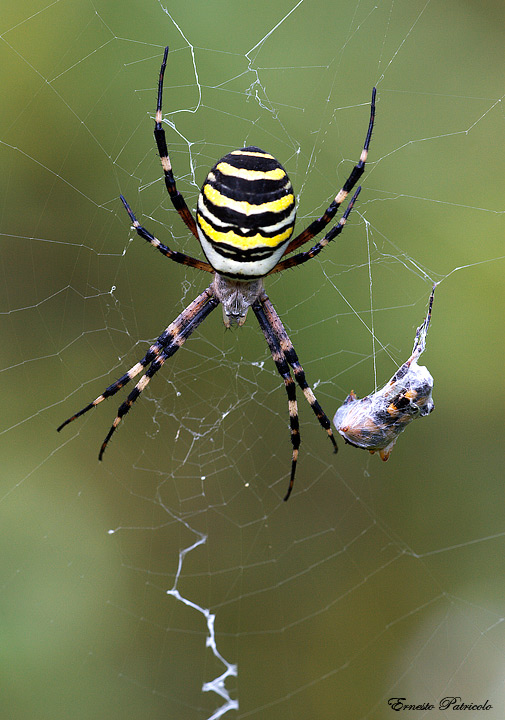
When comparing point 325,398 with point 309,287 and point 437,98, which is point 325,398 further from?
point 437,98

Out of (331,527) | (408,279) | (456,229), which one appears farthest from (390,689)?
(456,229)

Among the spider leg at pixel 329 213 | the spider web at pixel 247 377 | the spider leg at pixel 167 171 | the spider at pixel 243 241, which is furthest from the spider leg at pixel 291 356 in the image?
the spider leg at pixel 167 171

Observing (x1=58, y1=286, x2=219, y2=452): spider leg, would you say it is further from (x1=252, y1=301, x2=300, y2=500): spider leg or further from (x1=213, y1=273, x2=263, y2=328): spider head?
(x1=252, y1=301, x2=300, y2=500): spider leg

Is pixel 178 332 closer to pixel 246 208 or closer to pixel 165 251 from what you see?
pixel 165 251

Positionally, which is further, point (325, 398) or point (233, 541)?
point (233, 541)

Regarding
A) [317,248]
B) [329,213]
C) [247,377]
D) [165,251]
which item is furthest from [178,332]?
[329,213]

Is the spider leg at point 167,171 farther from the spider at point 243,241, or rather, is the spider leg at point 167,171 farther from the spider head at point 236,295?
the spider head at point 236,295

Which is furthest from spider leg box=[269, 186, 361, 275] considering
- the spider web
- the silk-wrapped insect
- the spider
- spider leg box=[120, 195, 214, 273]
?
the silk-wrapped insect
